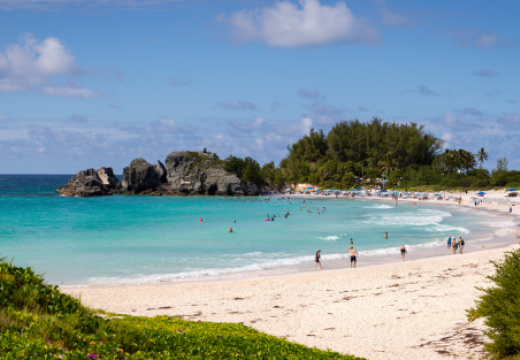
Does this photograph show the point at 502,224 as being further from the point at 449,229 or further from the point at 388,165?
the point at 388,165

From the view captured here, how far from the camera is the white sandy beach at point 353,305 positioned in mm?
10164

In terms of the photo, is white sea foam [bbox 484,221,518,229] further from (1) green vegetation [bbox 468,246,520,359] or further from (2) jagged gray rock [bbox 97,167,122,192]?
(2) jagged gray rock [bbox 97,167,122,192]

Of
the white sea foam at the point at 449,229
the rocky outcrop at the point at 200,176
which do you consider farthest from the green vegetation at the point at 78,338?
the rocky outcrop at the point at 200,176

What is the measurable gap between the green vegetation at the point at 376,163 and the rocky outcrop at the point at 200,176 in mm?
3793

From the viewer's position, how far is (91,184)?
98.4 meters

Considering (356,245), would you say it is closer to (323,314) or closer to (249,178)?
(323,314)

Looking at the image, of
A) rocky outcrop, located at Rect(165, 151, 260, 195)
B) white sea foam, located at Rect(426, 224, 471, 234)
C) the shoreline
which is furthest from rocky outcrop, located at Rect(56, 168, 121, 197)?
the shoreline

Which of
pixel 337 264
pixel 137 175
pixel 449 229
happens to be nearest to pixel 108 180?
pixel 137 175

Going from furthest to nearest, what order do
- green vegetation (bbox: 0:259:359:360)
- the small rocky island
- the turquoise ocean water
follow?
the small rocky island < the turquoise ocean water < green vegetation (bbox: 0:259:359:360)

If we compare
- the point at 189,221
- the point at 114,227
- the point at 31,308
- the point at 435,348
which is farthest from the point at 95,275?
the point at 189,221

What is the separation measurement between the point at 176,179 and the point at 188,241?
73.1 meters

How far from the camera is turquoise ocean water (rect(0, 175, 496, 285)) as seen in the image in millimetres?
24453

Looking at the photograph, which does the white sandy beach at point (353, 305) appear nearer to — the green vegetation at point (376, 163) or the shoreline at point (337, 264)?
the shoreline at point (337, 264)

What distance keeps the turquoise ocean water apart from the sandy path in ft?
13.9
